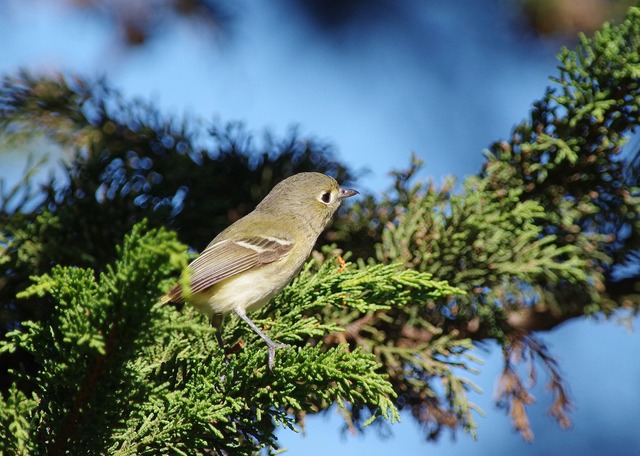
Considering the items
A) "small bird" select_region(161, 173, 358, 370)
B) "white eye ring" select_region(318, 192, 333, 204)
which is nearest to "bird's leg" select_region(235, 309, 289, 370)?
"small bird" select_region(161, 173, 358, 370)

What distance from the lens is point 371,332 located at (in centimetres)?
209

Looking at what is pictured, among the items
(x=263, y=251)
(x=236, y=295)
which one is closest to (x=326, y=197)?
(x=263, y=251)

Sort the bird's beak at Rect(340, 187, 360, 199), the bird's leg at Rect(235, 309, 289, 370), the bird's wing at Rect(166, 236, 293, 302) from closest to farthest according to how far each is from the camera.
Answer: the bird's leg at Rect(235, 309, 289, 370), the bird's wing at Rect(166, 236, 293, 302), the bird's beak at Rect(340, 187, 360, 199)

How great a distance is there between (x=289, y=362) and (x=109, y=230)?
1.00m

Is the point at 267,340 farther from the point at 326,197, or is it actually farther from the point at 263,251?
the point at 326,197

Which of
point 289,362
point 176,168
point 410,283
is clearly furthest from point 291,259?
point 289,362

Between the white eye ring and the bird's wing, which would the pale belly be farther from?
the white eye ring

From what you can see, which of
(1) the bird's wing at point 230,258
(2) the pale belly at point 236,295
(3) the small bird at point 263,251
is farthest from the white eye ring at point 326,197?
(2) the pale belly at point 236,295

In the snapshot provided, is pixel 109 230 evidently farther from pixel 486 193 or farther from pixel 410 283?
pixel 486 193

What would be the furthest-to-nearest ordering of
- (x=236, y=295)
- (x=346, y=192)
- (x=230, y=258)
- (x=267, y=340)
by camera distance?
1. (x=346, y=192)
2. (x=230, y=258)
3. (x=236, y=295)
4. (x=267, y=340)

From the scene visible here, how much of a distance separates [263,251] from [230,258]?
0.14 m

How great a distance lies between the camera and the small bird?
203 centimetres

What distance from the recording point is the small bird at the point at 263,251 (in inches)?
79.8

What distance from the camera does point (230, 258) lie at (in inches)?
85.7
